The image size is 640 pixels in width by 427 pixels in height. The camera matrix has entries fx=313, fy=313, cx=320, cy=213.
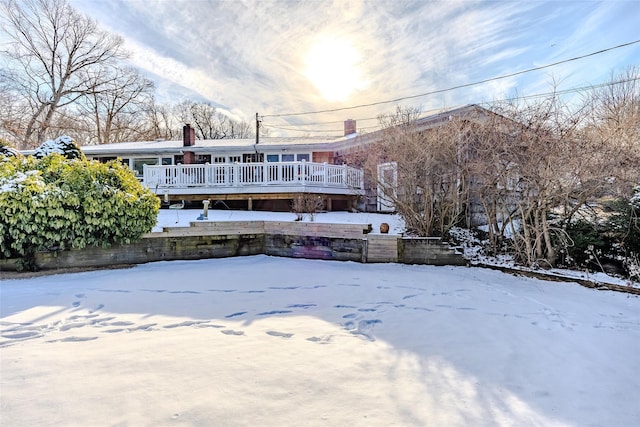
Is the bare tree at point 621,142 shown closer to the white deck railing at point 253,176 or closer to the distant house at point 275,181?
the distant house at point 275,181

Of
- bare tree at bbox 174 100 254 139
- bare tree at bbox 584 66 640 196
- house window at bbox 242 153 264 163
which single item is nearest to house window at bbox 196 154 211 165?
house window at bbox 242 153 264 163

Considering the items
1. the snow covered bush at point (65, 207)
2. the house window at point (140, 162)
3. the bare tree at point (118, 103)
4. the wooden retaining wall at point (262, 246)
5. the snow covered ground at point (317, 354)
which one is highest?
the bare tree at point (118, 103)

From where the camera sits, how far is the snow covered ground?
2.30 meters

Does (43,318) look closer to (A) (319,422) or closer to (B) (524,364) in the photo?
(A) (319,422)

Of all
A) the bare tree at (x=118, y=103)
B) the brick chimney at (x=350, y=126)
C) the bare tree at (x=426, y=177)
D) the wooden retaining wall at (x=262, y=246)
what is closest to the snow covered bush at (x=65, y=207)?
the wooden retaining wall at (x=262, y=246)

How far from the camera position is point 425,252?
23.8ft

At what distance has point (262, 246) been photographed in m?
8.53

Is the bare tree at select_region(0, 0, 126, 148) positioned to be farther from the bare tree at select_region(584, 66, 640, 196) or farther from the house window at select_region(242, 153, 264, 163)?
the bare tree at select_region(584, 66, 640, 196)

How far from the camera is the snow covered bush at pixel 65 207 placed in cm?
594

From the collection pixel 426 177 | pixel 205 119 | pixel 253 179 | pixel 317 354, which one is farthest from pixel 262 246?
pixel 205 119

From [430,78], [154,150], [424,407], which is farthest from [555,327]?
[154,150]

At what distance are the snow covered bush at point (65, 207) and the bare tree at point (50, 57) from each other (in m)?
20.2

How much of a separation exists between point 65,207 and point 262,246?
4321mm

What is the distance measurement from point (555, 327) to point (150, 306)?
557cm
